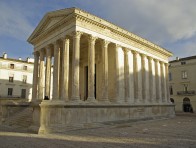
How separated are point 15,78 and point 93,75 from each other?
3319 centimetres

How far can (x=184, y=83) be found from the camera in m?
45.5

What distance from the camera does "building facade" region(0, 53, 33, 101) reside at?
145 feet

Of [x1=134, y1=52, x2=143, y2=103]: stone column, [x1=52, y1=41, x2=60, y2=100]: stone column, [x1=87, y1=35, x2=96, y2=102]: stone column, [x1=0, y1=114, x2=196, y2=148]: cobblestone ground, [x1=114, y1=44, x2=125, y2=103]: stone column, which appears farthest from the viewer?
[x1=134, y1=52, x2=143, y2=103]: stone column

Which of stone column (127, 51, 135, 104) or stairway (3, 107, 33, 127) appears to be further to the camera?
stone column (127, 51, 135, 104)

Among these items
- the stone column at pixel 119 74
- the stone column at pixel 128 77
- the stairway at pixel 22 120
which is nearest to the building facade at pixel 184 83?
the stone column at pixel 128 77

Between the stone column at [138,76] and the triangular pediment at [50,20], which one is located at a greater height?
the triangular pediment at [50,20]

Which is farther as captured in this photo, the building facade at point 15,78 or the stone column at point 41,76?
the building facade at point 15,78

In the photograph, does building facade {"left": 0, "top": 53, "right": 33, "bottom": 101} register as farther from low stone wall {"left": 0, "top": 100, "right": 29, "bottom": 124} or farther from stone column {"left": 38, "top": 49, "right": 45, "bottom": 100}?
stone column {"left": 38, "top": 49, "right": 45, "bottom": 100}

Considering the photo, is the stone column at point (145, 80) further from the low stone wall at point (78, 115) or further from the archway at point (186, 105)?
the archway at point (186, 105)

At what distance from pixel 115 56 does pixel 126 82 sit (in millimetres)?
3389

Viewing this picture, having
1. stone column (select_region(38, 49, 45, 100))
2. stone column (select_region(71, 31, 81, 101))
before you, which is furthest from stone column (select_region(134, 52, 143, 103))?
stone column (select_region(38, 49, 45, 100))

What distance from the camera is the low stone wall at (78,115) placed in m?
14.8

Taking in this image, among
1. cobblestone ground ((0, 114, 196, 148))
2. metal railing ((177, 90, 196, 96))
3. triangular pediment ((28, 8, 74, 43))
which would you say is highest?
triangular pediment ((28, 8, 74, 43))

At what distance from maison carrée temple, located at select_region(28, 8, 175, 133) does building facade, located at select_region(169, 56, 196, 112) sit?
1554cm
